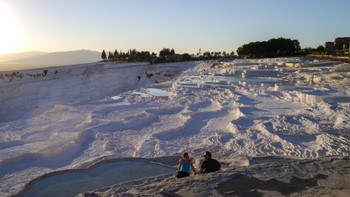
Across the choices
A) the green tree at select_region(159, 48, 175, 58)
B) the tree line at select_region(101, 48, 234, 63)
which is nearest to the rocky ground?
the tree line at select_region(101, 48, 234, 63)

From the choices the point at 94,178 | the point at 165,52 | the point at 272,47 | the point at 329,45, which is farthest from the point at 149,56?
the point at 94,178

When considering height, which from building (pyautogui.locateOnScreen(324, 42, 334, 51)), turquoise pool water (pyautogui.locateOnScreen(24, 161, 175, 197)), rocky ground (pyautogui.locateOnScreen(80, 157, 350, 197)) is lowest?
turquoise pool water (pyautogui.locateOnScreen(24, 161, 175, 197))

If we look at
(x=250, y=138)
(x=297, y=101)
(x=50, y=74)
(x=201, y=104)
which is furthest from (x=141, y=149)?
(x=50, y=74)

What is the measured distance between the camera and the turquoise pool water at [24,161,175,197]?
8.33 m

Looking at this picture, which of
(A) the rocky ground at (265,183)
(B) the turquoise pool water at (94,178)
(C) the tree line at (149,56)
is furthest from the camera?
(C) the tree line at (149,56)

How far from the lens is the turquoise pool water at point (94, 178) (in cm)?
833

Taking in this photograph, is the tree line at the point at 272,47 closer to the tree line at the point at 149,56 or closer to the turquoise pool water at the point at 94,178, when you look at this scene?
the tree line at the point at 149,56

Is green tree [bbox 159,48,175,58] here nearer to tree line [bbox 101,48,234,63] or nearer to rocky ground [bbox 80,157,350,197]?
tree line [bbox 101,48,234,63]

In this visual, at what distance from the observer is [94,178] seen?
8977 mm

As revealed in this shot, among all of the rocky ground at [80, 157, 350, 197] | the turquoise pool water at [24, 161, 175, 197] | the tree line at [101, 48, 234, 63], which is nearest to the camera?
the rocky ground at [80, 157, 350, 197]

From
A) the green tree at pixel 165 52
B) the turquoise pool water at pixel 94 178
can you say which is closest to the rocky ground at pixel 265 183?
the turquoise pool water at pixel 94 178

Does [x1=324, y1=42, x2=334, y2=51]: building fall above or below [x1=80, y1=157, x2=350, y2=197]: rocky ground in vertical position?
above

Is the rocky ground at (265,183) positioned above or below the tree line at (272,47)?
below

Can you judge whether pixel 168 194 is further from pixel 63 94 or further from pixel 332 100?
pixel 63 94
